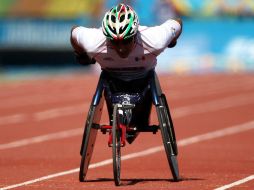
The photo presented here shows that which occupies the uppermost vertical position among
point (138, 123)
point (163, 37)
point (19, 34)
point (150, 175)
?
point (163, 37)

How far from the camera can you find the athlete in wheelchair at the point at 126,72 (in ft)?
32.2

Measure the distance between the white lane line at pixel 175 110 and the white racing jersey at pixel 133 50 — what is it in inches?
354

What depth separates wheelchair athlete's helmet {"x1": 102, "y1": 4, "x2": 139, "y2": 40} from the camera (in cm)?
972

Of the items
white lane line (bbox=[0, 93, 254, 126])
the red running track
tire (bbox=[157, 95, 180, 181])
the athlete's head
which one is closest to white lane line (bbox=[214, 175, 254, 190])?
the red running track

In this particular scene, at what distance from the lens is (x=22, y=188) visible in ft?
31.5

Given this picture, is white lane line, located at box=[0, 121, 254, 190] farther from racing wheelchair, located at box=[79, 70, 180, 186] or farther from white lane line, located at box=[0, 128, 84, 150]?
white lane line, located at box=[0, 128, 84, 150]

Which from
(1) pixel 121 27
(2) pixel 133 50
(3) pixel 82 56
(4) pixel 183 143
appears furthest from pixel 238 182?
(4) pixel 183 143

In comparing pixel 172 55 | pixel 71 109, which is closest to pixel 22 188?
pixel 71 109

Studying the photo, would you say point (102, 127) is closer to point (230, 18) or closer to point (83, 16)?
point (230, 18)

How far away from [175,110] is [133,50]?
11.4 m

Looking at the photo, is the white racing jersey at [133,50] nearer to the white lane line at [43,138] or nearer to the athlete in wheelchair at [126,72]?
the athlete in wheelchair at [126,72]

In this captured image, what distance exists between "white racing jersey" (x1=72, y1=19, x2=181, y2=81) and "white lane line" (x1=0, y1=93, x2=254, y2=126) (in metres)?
8.99

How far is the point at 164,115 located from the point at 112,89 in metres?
0.56

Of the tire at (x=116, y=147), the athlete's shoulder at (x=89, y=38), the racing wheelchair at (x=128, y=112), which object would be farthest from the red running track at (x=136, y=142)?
the athlete's shoulder at (x=89, y=38)
